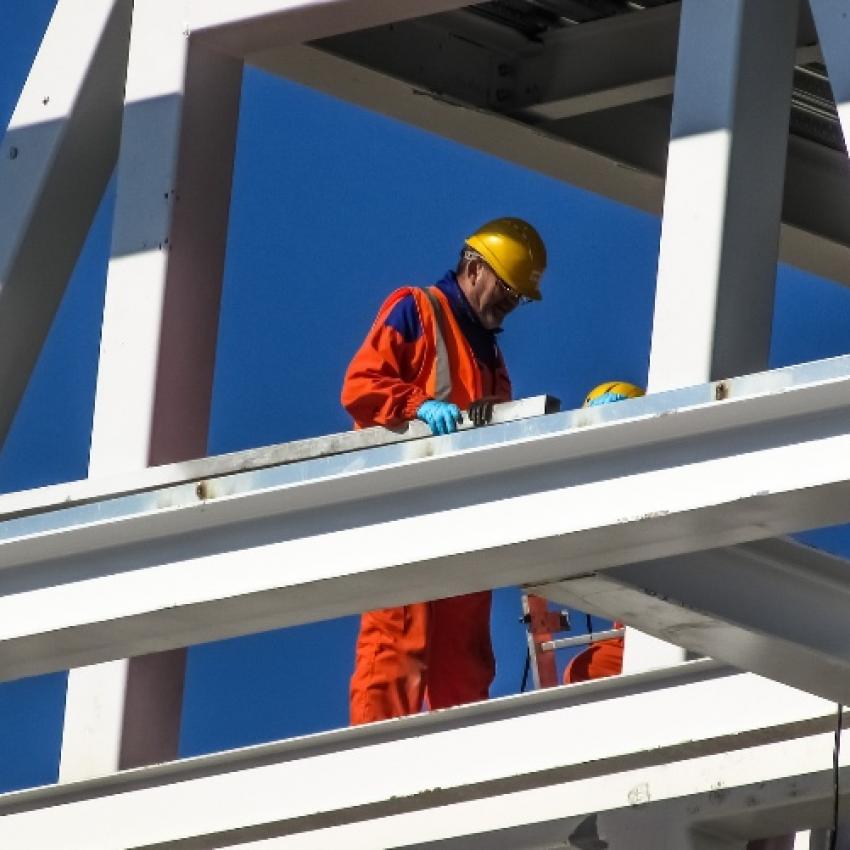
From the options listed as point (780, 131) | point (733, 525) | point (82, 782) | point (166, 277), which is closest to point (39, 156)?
point (166, 277)

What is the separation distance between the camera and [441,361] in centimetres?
995

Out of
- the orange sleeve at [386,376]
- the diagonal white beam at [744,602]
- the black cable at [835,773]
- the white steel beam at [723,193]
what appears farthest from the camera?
the orange sleeve at [386,376]

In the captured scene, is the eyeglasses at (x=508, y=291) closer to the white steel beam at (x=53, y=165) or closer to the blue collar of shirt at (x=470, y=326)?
the blue collar of shirt at (x=470, y=326)

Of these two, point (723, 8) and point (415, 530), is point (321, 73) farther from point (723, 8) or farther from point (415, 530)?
point (415, 530)

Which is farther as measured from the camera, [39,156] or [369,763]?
[39,156]

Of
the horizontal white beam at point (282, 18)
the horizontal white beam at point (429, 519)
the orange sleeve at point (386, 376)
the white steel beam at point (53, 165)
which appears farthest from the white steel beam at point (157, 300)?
the horizontal white beam at point (429, 519)

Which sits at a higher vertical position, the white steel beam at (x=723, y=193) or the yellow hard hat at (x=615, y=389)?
the yellow hard hat at (x=615, y=389)

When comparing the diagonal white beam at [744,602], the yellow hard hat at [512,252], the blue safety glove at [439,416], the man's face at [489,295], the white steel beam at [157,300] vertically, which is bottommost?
the diagonal white beam at [744,602]

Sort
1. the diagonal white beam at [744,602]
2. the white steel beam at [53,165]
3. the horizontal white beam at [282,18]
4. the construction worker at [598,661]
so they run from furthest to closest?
1. the construction worker at [598,661]
2. the white steel beam at [53,165]
3. the horizontal white beam at [282,18]
4. the diagonal white beam at [744,602]

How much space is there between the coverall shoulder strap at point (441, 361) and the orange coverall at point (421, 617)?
1 cm

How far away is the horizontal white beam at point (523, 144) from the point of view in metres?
11.0

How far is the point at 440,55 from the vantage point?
11.4 meters

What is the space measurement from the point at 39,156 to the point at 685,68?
236cm

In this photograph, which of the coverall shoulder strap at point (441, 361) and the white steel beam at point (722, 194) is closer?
the white steel beam at point (722, 194)
